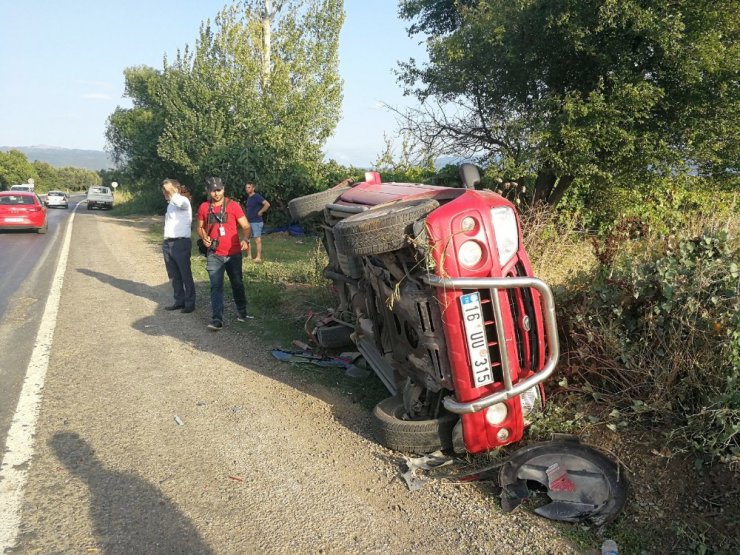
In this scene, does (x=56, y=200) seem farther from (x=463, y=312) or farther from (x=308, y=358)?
(x=463, y=312)

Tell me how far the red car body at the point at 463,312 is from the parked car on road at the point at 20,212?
18.5 metres

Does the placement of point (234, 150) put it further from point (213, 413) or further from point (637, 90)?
point (213, 413)

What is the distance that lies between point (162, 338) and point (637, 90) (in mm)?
7545

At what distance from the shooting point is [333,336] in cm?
587

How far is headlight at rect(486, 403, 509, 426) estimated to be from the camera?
11.3 feet

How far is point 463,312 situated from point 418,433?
94 centimetres

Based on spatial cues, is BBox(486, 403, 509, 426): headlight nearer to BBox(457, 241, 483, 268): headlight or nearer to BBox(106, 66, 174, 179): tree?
BBox(457, 241, 483, 268): headlight

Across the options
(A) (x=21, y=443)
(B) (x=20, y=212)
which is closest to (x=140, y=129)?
(B) (x=20, y=212)

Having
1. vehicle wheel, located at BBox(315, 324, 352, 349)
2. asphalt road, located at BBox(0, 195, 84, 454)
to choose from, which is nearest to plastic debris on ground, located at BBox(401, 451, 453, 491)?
vehicle wheel, located at BBox(315, 324, 352, 349)

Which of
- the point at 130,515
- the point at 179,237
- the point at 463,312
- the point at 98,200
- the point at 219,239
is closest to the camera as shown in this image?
the point at 130,515

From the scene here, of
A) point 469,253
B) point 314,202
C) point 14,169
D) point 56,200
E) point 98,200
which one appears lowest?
point 469,253

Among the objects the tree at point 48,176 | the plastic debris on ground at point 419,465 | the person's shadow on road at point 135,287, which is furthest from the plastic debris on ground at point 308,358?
the tree at point 48,176

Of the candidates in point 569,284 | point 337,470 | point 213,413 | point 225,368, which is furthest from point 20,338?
point 569,284

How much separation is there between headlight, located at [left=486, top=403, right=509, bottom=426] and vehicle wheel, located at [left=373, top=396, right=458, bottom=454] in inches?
11.6
